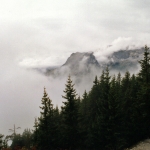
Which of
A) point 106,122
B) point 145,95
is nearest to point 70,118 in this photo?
point 106,122

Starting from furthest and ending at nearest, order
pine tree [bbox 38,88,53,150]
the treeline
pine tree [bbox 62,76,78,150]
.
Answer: pine tree [bbox 38,88,53,150], pine tree [bbox 62,76,78,150], the treeline

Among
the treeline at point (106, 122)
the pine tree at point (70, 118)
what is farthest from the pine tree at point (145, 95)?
the pine tree at point (70, 118)

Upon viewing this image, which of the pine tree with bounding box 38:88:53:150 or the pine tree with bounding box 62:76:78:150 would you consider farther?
the pine tree with bounding box 38:88:53:150

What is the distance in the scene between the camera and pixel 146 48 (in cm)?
3350

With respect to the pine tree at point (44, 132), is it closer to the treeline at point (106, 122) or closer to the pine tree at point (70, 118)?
the treeline at point (106, 122)

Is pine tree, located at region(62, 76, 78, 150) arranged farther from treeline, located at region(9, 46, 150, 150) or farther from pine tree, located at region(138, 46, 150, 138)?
pine tree, located at region(138, 46, 150, 138)

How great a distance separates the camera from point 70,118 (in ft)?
110

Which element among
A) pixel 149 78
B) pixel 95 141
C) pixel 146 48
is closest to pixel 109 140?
pixel 95 141

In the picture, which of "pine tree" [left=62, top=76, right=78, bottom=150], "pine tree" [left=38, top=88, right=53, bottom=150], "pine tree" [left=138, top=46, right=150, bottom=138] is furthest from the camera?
"pine tree" [left=38, top=88, right=53, bottom=150]

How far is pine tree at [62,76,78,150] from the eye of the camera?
33.4 m

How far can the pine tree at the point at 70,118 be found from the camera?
33438 millimetres

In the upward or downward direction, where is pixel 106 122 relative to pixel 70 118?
downward

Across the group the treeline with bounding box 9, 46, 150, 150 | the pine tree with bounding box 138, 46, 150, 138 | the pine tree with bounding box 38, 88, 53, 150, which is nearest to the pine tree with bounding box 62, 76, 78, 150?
the treeline with bounding box 9, 46, 150, 150

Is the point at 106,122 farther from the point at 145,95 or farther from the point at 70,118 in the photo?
the point at 145,95
